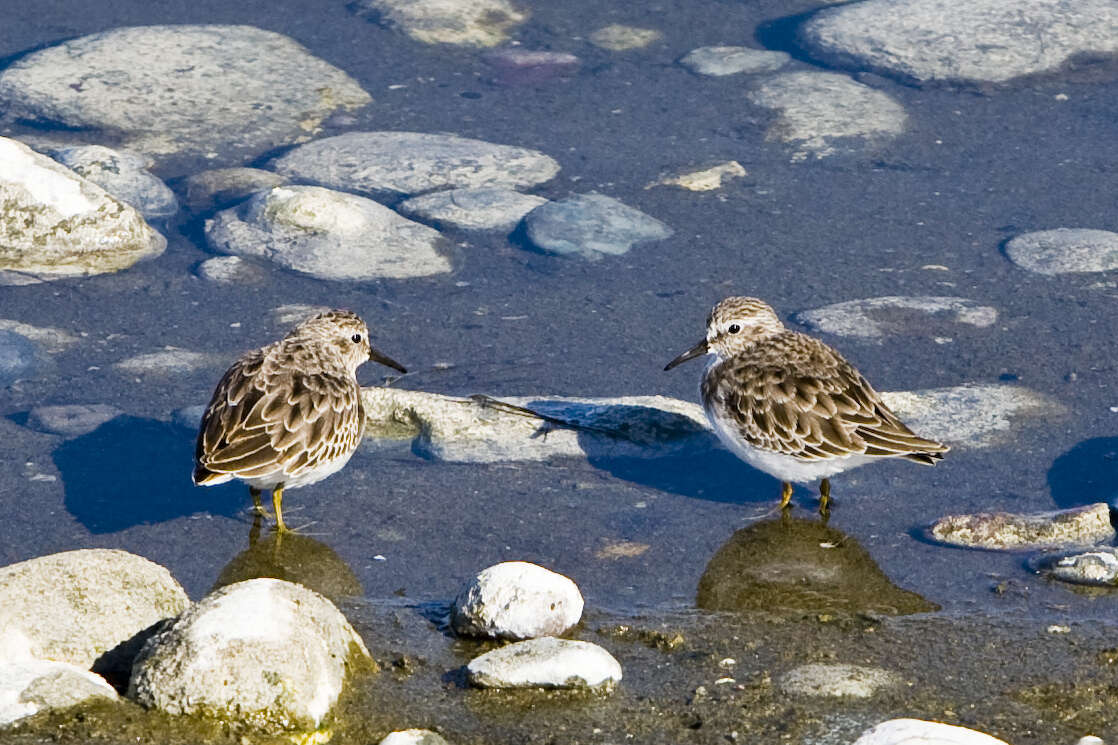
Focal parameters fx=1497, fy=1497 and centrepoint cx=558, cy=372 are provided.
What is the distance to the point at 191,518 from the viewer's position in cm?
762

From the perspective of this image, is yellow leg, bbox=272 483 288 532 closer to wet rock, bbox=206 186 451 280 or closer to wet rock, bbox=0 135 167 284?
wet rock, bbox=206 186 451 280

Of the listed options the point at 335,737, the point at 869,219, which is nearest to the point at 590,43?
the point at 869,219

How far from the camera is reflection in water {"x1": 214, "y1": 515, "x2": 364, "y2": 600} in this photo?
7.04 meters

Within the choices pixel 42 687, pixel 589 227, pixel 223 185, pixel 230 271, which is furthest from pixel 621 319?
pixel 42 687

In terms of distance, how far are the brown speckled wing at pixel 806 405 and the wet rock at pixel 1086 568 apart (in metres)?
0.79

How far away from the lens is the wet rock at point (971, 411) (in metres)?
8.26

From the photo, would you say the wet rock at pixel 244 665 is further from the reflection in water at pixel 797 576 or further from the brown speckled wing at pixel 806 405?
the brown speckled wing at pixel 806 405

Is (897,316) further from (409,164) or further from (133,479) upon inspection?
(133,479)

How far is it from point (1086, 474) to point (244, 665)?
4.65 meters

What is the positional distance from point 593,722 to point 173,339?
483cm

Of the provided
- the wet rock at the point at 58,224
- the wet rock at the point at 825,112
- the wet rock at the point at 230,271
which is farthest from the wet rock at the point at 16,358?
the wet rock at the point at 825,112

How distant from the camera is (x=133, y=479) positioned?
7957 mm

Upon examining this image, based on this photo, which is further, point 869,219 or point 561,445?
point 869,219

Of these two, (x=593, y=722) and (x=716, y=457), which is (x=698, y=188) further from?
(x=593, y=722)
